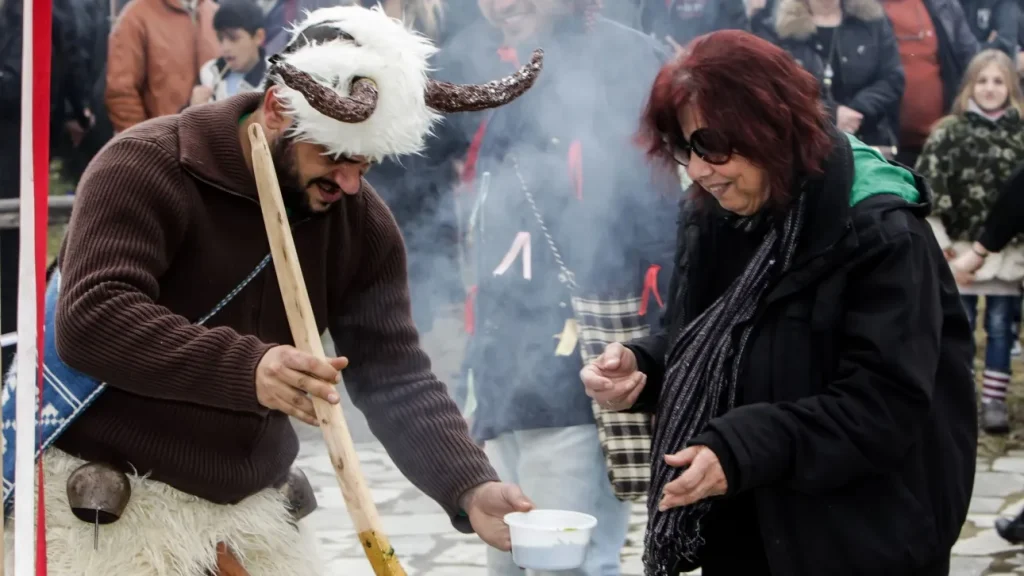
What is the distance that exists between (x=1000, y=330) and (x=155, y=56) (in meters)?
4.78

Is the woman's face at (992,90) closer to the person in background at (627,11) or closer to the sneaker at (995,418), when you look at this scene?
the sneaker at (995,418)

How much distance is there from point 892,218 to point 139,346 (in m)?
1.42

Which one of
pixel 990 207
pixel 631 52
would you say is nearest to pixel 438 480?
pixel 631 52

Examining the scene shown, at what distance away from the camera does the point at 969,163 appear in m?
7.15

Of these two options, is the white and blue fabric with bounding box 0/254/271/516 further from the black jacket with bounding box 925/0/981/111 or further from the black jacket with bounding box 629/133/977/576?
the black jacket with bounding box 925/0/981/111

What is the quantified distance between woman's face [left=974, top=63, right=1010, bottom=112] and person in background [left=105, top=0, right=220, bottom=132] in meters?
4.11

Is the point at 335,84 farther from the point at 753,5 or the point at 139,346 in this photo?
the point at 753,5

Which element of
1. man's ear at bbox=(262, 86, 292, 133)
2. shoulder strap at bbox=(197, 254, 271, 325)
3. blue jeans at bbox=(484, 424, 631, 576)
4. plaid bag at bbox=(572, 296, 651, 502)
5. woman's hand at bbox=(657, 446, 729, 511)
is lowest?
blue jeans at bbox=(484, 424, 631, 576)

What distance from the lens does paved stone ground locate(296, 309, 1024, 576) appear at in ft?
17.0

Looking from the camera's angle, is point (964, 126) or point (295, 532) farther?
point (964, 126)

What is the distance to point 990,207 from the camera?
7.15 meters

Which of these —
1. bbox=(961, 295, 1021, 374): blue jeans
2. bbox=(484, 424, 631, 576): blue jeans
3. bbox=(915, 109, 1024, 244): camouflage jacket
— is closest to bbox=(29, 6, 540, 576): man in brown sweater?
bbox=(484, 424, 631, 576): blue jeans

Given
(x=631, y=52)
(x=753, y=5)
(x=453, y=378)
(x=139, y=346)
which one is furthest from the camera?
(x=453, y=378)

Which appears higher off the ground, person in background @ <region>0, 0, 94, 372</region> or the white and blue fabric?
the white and blue fabric
